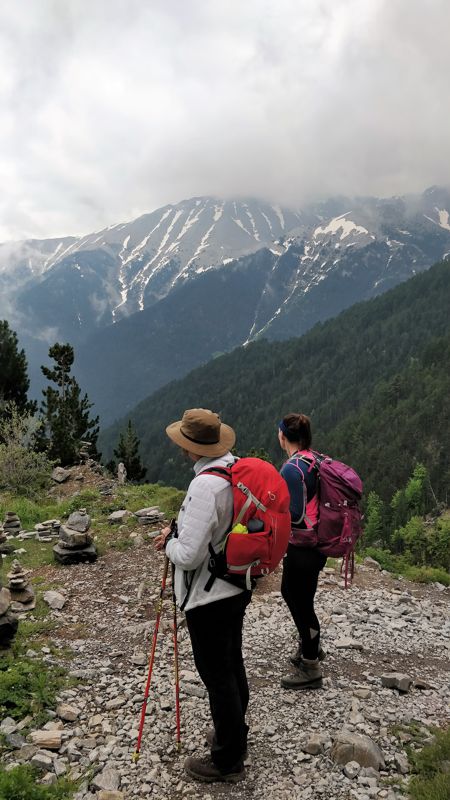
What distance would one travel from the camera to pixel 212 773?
461 centimetres

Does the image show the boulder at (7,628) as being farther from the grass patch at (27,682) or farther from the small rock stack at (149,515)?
the small rock stack at (149,515)

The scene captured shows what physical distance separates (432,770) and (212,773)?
6.60 feet

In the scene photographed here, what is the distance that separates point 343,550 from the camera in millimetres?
5785

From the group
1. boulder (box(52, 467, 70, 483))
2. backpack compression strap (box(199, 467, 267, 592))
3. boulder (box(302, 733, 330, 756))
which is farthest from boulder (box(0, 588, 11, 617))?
boulder (box(52, 467, 70, 483))

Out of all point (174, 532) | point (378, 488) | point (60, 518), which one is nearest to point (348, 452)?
point (378, 488)

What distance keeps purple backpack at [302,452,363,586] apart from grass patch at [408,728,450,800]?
1.94 metres

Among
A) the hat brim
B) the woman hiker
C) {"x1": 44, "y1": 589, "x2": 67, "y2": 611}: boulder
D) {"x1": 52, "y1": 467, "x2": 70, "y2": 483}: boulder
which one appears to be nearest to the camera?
the hat brim

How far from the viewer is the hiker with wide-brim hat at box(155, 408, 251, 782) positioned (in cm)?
422

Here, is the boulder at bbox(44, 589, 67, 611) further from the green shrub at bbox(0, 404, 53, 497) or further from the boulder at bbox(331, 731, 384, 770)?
the green shrub at bbox(0, 404, 53, 497)

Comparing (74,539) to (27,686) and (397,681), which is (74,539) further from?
(397,681)

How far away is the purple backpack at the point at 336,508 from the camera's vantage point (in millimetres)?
5684

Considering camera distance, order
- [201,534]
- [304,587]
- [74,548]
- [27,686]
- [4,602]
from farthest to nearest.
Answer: [74,548] → [4,602] → [27,686] → [304,587] → [201,534]

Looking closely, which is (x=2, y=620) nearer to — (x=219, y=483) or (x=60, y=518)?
(x=219, y=483)

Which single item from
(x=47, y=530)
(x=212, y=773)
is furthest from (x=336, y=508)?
(x=47, y=530)
